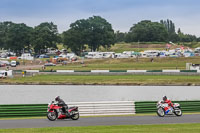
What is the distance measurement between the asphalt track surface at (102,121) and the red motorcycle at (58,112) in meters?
0.37

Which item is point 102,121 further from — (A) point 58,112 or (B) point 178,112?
(B) point 178,112

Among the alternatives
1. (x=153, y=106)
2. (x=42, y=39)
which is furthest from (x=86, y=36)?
(x=153, y=106)

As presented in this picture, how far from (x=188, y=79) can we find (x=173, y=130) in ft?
151

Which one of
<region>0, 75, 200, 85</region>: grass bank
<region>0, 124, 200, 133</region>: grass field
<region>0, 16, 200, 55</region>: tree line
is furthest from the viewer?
<region>0, 16, 200, 55</region>: tree line

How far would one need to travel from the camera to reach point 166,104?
89.5 feet

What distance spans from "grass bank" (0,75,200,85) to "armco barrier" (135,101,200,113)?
34482 mm

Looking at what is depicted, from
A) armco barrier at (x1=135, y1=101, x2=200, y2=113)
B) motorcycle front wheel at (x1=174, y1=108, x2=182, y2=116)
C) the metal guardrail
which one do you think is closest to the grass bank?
armco barrier at (x1=135, y1=101, x2=200, y2=113)

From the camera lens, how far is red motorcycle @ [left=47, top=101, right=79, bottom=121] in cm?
2572

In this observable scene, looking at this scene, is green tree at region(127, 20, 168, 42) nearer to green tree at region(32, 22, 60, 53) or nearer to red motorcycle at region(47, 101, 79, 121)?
green tree at region(32, 22, 60, 53)

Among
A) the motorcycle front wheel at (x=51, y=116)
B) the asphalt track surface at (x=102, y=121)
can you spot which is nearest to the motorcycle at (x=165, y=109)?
the asphalt track surface at (x=102, y=121)

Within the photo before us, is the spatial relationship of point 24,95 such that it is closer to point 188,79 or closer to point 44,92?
point 44,92

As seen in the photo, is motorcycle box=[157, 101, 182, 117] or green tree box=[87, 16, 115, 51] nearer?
motorcycle box=[157, 101, 182, 117]

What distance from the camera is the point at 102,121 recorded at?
25.4 meters

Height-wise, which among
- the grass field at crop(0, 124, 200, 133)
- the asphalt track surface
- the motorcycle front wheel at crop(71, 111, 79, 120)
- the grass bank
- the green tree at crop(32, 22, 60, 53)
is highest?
the green tree at crop(32, 22, 60, 53)
